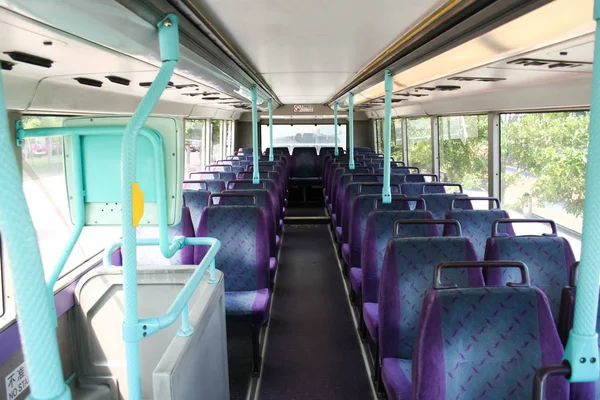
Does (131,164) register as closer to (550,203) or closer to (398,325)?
(398,325)

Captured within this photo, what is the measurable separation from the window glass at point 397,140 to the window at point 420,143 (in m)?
0.49

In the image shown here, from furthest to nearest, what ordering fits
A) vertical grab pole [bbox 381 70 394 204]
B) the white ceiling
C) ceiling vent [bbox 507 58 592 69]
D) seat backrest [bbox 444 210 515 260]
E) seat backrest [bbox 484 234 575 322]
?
vertical grab pole [bbox 381 70 394 204] → seat backrest [bbox 444 210 515 260] → ceiling vent [bbox 507 58 592 69] → seat backrest [bbox 484 234 575 322] → the white ceiling

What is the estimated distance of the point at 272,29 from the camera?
10.8ft

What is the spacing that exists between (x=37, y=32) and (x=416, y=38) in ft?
7.90

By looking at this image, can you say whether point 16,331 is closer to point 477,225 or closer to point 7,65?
point 7,65

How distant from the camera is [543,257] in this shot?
3.08 m

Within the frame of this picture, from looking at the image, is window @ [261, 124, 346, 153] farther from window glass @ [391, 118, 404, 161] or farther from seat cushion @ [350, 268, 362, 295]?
seat cushion @ [350, 268, 362, 295]

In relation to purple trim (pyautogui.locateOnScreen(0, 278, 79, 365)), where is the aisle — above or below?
below

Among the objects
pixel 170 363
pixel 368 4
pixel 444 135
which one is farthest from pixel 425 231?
pixel 444 135

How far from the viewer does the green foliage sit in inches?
179

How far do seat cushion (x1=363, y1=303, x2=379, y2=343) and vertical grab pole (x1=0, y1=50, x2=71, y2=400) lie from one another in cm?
263

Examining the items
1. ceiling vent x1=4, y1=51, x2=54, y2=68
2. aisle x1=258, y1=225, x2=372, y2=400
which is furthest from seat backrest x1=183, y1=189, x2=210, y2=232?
ceiling vent x1=4, y1=51, x2=54, y2=68

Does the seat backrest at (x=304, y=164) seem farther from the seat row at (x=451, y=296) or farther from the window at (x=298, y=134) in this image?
the seat row at (x=451, y=296)

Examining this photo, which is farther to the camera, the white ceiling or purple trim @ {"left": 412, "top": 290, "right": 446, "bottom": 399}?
the white ceiling
